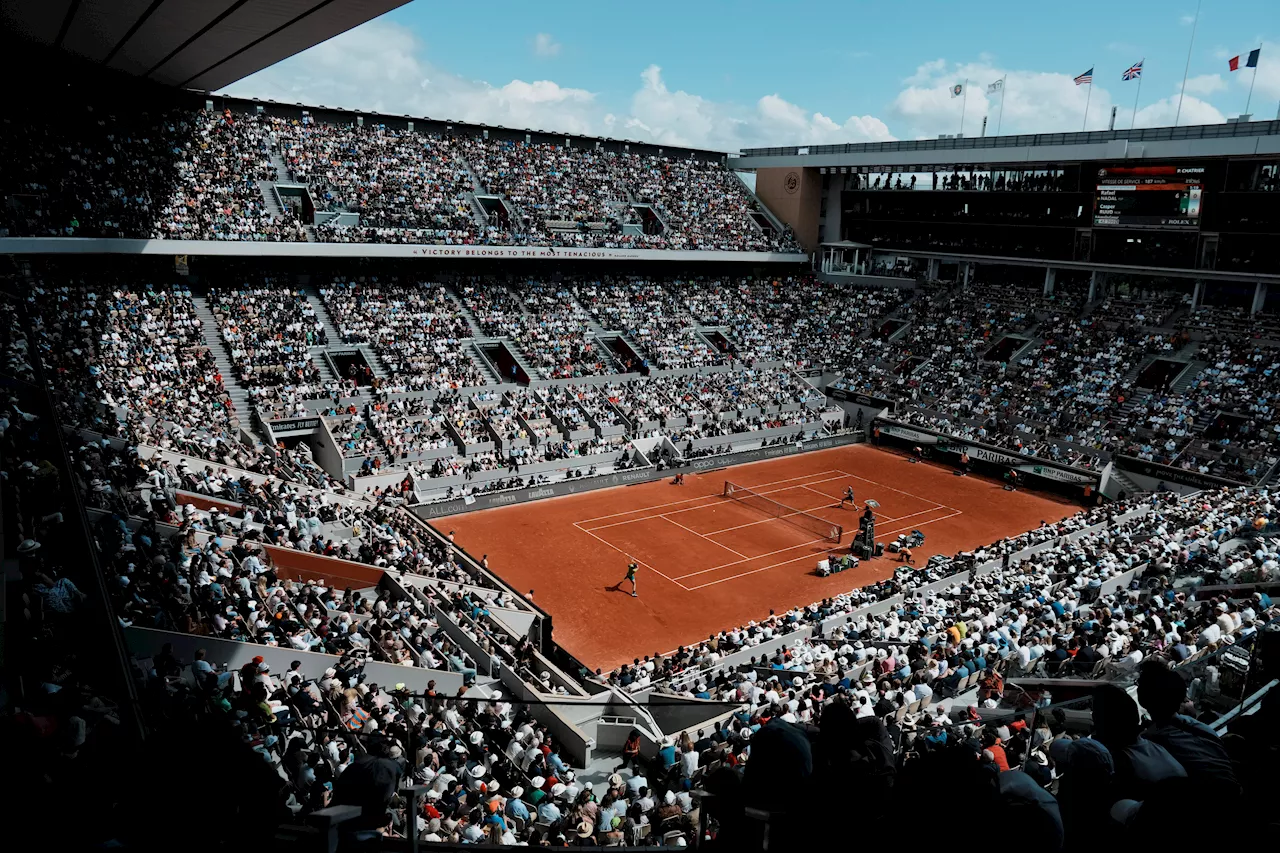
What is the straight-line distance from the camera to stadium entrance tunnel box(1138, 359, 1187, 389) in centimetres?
4112

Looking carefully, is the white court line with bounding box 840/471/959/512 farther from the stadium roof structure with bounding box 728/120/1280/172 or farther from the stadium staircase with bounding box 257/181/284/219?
the stadium staircase with bounding box 257/181/284/219

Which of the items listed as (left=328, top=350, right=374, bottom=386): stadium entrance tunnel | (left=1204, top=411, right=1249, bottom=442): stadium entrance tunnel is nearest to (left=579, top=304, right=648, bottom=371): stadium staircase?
(left=328, top=350, right=374, bottom=386): stadium entrance tunnel

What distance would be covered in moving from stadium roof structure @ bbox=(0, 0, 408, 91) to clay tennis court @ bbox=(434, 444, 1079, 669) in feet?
54.4

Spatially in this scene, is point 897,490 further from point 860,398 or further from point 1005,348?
point 1005,348

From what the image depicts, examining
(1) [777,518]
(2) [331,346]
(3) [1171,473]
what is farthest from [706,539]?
(3) [1171,473]

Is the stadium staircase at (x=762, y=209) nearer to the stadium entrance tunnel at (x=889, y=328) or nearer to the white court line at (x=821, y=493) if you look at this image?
the stadium entrance tunnel at (x=889, y=328)

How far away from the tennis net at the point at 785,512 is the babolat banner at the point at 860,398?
13.0 m

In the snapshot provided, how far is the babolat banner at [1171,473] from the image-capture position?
33969 mm

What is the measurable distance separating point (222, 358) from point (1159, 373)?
45008 mm

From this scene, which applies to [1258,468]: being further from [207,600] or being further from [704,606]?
[207,600]

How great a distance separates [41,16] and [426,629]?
2012cm

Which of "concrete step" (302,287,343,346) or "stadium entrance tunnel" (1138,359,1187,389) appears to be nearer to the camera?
"concrete step" (302,287,343,346)

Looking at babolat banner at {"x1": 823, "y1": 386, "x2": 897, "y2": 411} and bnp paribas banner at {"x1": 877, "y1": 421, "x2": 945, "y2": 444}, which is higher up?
babolat banner at {"x1": 823, "y1": 386, "x2": 897, "y2": 411}

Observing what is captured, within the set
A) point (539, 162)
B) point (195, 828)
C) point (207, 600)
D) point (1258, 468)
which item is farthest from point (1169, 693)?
point (539, 162)
